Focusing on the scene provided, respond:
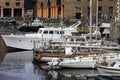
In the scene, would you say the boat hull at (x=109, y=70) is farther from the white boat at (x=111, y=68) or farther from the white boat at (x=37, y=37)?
the white boat at (x=37, y=37)

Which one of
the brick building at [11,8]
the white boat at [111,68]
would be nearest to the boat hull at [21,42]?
the white boat at [111,68]

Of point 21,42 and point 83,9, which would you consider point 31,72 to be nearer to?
point 21,42

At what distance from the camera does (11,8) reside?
545ft

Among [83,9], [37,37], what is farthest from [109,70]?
[83,9]

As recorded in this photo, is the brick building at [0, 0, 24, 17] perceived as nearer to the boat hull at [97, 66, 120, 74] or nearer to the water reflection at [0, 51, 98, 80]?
the water reflection at [0, 51, 98, 80]

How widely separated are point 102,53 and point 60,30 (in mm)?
17582

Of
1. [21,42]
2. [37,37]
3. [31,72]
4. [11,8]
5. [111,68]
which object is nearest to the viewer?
[111,68]

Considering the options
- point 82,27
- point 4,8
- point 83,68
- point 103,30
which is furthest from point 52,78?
point 4,8

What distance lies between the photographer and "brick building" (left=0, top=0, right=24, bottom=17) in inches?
6535

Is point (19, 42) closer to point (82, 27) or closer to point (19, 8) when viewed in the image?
point (82, 27)

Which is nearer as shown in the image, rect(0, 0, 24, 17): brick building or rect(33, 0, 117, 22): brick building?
rect(33, 0, 117, 22): brick building


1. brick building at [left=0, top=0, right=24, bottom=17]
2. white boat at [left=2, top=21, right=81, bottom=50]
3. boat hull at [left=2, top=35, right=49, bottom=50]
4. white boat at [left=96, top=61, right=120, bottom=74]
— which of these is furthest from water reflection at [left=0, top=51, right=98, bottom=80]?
brick building at [left=0, top=0, right=24, bottom=17]

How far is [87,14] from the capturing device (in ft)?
366

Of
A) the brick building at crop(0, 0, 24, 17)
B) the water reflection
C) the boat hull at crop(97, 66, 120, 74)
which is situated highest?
the brick building at crop(0, 0, 24, 17)
